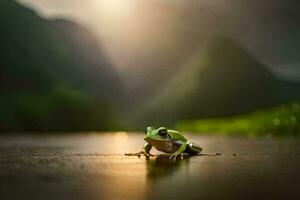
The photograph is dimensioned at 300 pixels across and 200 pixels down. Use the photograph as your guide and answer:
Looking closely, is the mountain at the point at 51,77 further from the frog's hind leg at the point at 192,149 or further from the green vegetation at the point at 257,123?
the frog's hind leg at the point at 192,149

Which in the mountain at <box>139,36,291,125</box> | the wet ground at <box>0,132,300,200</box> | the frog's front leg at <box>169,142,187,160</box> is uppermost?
the mountain at <box>139,36,291,125</box>

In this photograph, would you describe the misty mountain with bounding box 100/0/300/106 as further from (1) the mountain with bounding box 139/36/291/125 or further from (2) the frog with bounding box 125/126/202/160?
(2) the frog with bounding box 125/126/202/160

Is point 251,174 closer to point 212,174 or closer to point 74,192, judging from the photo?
point 212,174

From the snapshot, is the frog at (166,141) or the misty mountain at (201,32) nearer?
the frog at (166,141)

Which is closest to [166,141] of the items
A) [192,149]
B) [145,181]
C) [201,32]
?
[192,149]

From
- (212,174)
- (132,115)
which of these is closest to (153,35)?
(132,115)

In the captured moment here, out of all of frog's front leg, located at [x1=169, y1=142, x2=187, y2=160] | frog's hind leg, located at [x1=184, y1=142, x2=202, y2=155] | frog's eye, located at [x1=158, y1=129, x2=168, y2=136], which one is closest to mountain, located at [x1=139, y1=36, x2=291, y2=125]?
frog's hind leg, located at [x1=184, y1=142, x2=202, y2=155]

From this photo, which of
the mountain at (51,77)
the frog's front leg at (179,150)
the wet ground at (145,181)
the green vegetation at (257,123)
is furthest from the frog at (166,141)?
the mountain at (51,77)
